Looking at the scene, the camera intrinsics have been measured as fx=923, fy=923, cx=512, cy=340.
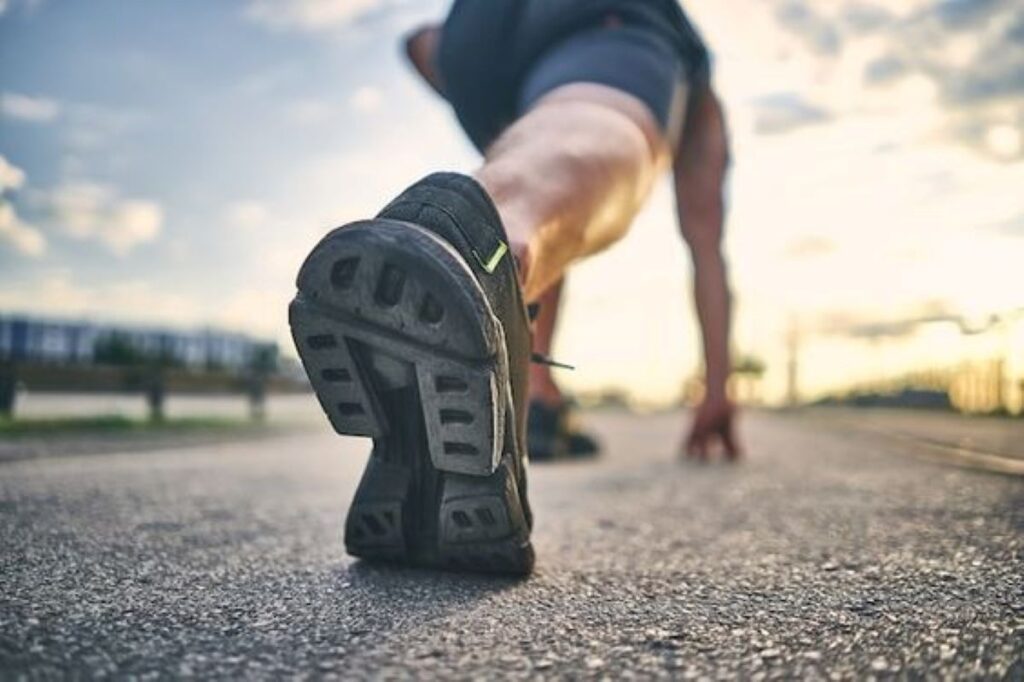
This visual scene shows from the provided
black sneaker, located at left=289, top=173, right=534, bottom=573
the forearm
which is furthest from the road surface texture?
the forearm

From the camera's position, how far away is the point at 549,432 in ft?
13.0

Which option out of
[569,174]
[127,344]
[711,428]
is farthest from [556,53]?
[127,344]

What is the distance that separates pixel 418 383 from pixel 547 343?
2.19 metres

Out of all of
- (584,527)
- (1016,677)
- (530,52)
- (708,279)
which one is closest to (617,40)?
(530,52)

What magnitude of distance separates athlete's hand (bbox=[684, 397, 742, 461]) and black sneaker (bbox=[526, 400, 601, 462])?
21.5 inches

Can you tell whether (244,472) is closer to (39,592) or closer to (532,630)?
(39,592)

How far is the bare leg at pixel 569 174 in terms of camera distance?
138 cm

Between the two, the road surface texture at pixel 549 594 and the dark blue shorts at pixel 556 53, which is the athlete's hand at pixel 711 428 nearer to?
the road surface texture at pixel 549 594

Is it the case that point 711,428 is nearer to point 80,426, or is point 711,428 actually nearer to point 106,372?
point 80,426

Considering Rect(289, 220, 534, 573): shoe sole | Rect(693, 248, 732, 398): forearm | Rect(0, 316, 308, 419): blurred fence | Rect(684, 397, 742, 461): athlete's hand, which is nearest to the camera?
Rect(289, 220, 534, 573): shoe sole

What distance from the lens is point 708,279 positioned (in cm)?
365

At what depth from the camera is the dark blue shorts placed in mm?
1826

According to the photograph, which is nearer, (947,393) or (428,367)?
(428,367)

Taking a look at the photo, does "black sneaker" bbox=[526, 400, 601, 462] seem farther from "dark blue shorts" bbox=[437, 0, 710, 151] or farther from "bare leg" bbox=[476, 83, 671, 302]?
"bare leg" bbox=[476, 83, 671, 302]
